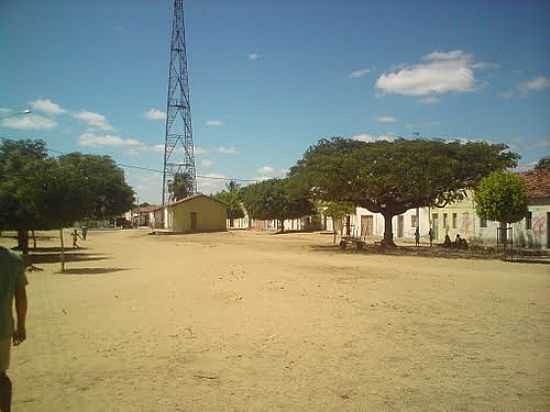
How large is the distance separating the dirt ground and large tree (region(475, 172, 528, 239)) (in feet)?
35.6

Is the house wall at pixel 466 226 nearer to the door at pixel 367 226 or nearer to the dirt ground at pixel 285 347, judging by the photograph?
the door at pixel 367 226

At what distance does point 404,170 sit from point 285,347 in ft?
68.3

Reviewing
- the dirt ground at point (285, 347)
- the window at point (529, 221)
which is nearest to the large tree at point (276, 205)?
the window at point (529, 221)

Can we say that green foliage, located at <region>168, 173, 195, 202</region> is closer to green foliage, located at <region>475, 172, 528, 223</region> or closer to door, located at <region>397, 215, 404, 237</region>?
door, located at <region>397, 215, 404, 237</region>

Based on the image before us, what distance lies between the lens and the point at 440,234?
39594mm

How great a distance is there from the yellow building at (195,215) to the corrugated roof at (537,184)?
33963mm

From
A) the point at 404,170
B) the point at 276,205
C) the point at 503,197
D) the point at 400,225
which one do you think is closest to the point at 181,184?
the point at 276,205

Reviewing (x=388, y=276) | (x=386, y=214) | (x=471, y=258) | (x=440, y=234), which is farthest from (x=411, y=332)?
(x=440, y=234)

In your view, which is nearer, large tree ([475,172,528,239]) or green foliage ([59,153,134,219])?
large tree ([475,172,528,239])

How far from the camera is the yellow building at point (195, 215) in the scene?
55281 mm

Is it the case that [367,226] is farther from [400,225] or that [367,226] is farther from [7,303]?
[7,303]

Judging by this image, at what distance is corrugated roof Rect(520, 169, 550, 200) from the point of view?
97.9 feet

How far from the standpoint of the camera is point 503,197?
2475 centimetres

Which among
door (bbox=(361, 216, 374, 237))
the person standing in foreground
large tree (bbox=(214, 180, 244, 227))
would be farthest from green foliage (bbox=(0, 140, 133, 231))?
large tree (bbox=(214, 180, 244, 227))
